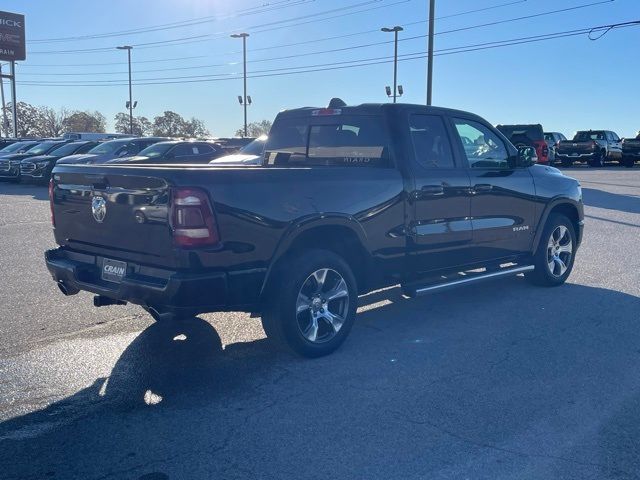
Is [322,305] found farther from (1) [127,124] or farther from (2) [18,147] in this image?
(1) [127,124]

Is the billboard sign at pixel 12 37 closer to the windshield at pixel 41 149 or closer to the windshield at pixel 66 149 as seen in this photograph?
the windshield at pixel 41 149

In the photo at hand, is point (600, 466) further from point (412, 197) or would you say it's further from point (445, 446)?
point (412, 197)

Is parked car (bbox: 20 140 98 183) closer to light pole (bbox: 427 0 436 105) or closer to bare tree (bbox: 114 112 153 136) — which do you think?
light pole (bbox: 427 0 436 105)

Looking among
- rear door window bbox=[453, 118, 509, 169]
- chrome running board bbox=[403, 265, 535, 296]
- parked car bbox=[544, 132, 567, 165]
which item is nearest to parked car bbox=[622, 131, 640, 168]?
parked car bbox=[544, 132, 567, 165]

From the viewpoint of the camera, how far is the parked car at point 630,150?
3625cm

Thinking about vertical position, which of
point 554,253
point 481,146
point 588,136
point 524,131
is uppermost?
point 588,136

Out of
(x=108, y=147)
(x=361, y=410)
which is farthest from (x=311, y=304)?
(x=108, y=147)

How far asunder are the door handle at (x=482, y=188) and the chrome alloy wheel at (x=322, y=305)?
75.8 inches

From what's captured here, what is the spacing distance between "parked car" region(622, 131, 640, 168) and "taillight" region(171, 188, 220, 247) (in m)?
36.7

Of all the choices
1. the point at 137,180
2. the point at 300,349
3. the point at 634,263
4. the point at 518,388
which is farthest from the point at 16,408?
the point at 634,263

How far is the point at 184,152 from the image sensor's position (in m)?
18.8

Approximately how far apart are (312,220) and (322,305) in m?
0.74

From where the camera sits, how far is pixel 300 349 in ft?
17.2

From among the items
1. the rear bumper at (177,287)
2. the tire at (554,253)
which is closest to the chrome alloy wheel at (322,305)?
the rear bumper at (177,287)
